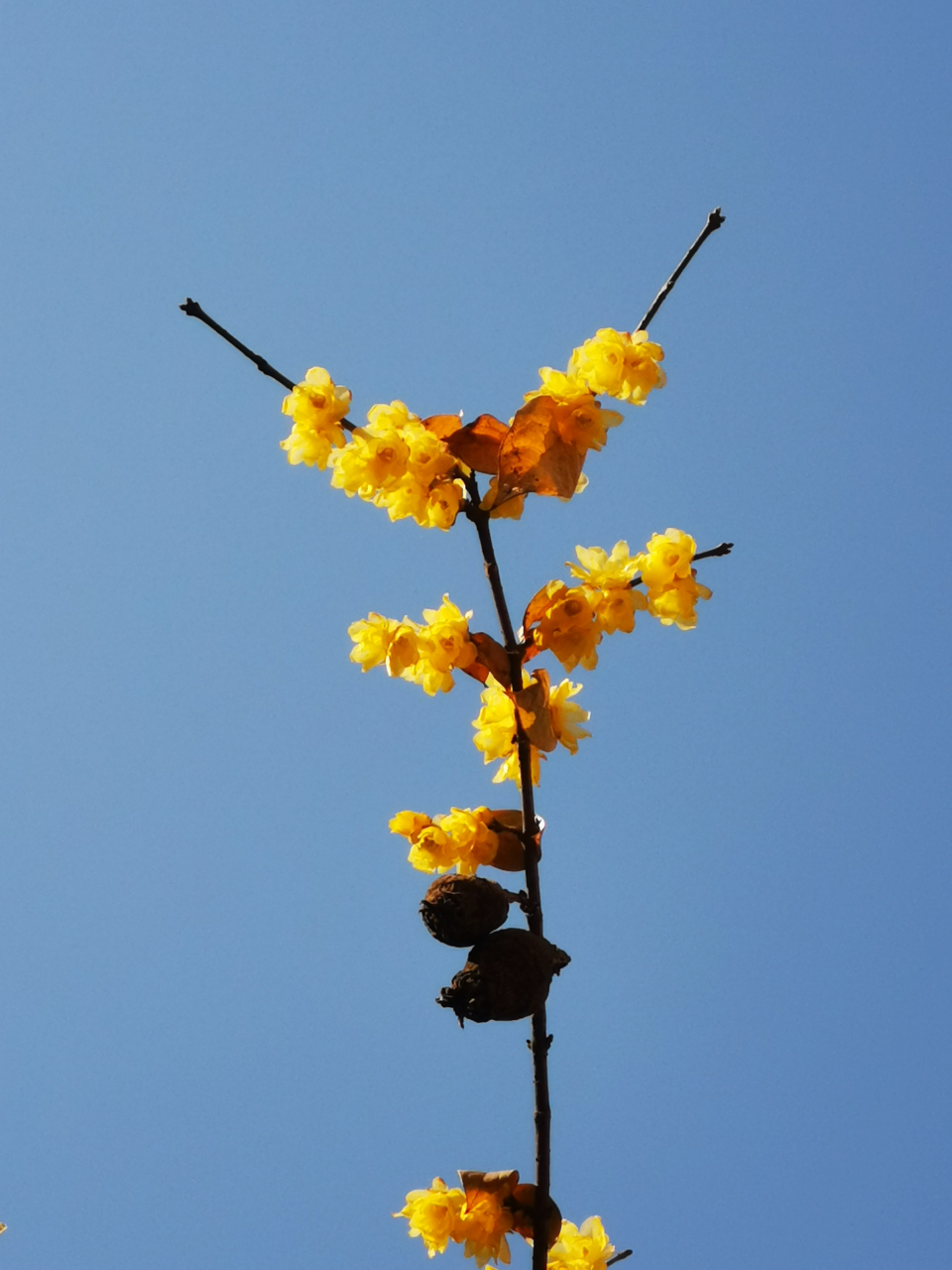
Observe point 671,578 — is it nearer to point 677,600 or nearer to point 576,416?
point 677,600

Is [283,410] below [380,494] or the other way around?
the other way around

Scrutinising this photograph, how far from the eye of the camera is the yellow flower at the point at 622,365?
7.38 feet

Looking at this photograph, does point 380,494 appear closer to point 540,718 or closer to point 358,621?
point 358,621

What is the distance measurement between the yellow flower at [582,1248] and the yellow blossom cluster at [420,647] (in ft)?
3.76

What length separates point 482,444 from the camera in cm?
229

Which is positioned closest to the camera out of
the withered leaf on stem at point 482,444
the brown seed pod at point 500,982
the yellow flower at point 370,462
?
the brown seed pod at point 500,982

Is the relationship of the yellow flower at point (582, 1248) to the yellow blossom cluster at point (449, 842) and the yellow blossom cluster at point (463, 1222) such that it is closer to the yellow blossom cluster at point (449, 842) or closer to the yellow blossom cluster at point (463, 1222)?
the yellow blossom cluster at point (463, 1222)

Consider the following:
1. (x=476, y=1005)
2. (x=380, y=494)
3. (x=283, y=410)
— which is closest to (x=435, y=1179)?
(x=476, y=1005)

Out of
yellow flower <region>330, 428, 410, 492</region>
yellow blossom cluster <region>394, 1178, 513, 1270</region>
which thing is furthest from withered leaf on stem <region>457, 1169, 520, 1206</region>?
yellow flower <region>330, 428, 410, 492</region>

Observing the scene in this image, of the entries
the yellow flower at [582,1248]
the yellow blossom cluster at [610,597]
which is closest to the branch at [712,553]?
the yellow blossom cluster at [610,597]

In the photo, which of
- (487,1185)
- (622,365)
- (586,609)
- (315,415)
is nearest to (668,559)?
(586,609)

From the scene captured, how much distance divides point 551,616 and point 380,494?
39 centimetres

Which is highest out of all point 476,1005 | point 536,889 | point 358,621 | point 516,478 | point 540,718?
point 516,478

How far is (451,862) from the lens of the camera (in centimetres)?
225
